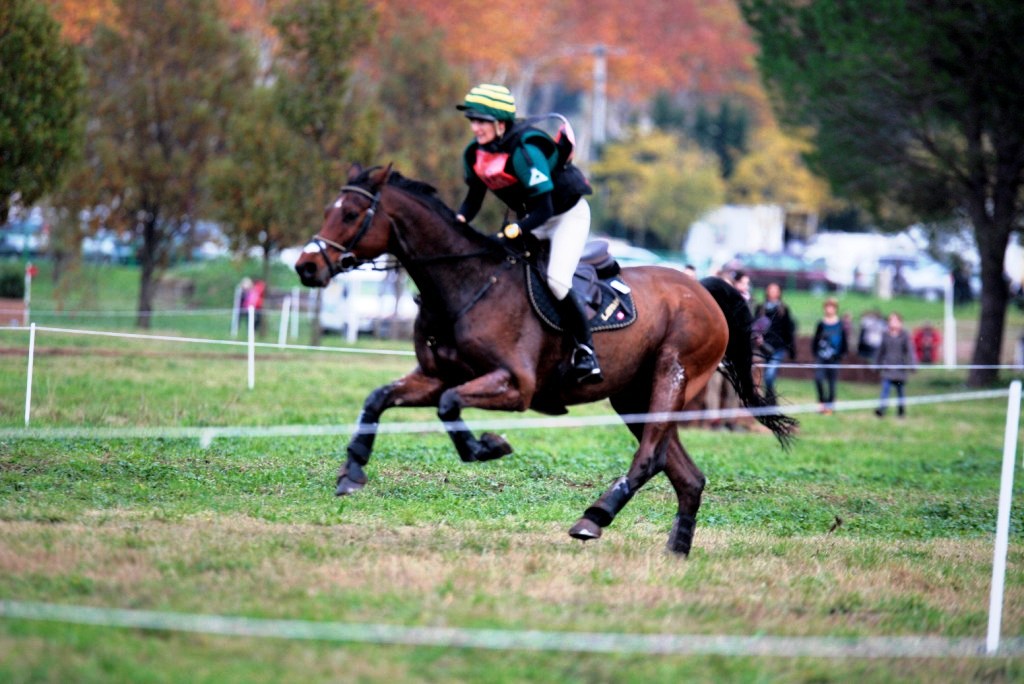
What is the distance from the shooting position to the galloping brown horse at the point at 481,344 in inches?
341

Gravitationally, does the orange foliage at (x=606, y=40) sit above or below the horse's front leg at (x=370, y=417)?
above

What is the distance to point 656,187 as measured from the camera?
6581 cm

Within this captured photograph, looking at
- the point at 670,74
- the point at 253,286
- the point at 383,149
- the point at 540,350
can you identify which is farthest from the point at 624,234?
the point at 540,350

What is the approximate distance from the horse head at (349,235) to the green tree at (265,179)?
20926 mm

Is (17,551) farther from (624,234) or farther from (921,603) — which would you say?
(624,234)

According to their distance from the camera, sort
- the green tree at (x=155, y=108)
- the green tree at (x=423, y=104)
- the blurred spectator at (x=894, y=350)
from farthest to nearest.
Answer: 1. the green tree at (x=423, y=104)
2. the green tree at (x=155, y=108)
3. the blurred spectator at (x=894, y=350)

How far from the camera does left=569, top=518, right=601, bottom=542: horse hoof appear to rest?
8758 mm

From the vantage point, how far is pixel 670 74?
9875cm

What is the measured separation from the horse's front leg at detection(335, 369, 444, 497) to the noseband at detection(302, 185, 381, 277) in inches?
33.2

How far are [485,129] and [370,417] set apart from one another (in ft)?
6.93

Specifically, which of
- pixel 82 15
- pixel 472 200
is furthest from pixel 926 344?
pixel 472 200

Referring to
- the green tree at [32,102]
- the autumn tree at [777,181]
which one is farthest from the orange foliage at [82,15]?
the autumn tree at [777,181]

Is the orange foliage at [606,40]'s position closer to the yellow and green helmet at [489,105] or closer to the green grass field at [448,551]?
the green grass field at [448,551]

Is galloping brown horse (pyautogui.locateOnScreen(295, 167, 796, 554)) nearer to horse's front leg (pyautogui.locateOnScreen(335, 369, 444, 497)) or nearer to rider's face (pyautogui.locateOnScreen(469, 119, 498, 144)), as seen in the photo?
horse's front leg (pyautogui.locateOnScreen(335, 369, 444, 497))
